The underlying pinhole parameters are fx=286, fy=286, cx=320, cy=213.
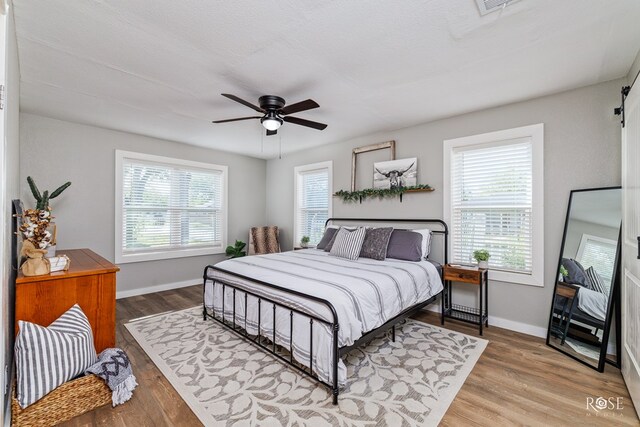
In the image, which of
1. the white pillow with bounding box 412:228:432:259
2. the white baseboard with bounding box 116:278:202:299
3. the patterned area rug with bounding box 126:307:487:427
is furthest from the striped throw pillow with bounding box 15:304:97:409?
the white pillow with bounding box 412:228:432:259

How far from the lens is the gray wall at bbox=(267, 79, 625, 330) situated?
2.74 metres

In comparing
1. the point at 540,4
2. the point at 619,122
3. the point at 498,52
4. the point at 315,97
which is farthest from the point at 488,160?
the point at 315,97

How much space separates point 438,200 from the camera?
3803 millimetres

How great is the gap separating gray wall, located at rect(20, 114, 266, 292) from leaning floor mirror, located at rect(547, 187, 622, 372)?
5290 mm

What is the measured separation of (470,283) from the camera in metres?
3.40

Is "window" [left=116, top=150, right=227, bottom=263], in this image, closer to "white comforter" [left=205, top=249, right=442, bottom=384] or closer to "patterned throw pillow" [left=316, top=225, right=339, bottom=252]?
"white comforter" [left=205, top=249, right=442, bottom=384]

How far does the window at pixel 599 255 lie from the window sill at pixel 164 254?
17.4ft

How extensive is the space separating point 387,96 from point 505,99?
4.30 ft

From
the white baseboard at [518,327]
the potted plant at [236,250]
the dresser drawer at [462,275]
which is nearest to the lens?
the white baseboard at [518,327]

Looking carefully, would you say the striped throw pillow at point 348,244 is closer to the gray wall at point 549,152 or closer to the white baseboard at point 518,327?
the gray wall at point 549,152

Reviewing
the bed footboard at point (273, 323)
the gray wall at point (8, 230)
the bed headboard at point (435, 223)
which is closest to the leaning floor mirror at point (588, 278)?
the bed headboard at point (435, 223)

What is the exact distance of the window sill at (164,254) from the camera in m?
4.39

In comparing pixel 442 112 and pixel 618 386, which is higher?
pixel 442 112

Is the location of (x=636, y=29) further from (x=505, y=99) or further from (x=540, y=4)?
(x=505, y=99)
